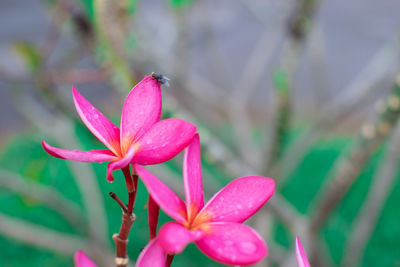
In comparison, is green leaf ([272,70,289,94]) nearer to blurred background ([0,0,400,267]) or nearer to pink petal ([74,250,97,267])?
blurred background ([0,0,400,267])

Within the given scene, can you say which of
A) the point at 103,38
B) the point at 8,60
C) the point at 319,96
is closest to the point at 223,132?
the point at 319,96

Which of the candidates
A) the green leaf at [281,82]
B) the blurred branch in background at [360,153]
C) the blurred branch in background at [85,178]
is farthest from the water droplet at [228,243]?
the blurred branch in background at [85,178]

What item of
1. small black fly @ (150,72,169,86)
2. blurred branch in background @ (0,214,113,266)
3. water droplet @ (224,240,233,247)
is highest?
small black fly @ (150,72,169,86)

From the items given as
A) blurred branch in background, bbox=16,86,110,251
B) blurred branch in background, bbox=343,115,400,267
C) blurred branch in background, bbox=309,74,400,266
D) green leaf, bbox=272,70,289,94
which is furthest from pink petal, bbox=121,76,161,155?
blurred branch in background, bbox=16,86,110,251

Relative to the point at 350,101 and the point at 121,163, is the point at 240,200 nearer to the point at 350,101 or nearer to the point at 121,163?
the point at 121,163

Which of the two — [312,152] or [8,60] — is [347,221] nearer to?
[312,152]

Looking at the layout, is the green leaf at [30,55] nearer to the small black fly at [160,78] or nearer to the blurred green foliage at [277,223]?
the blurred green foliage at [277,223]

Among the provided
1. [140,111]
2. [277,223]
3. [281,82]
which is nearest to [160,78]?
[140,111]
